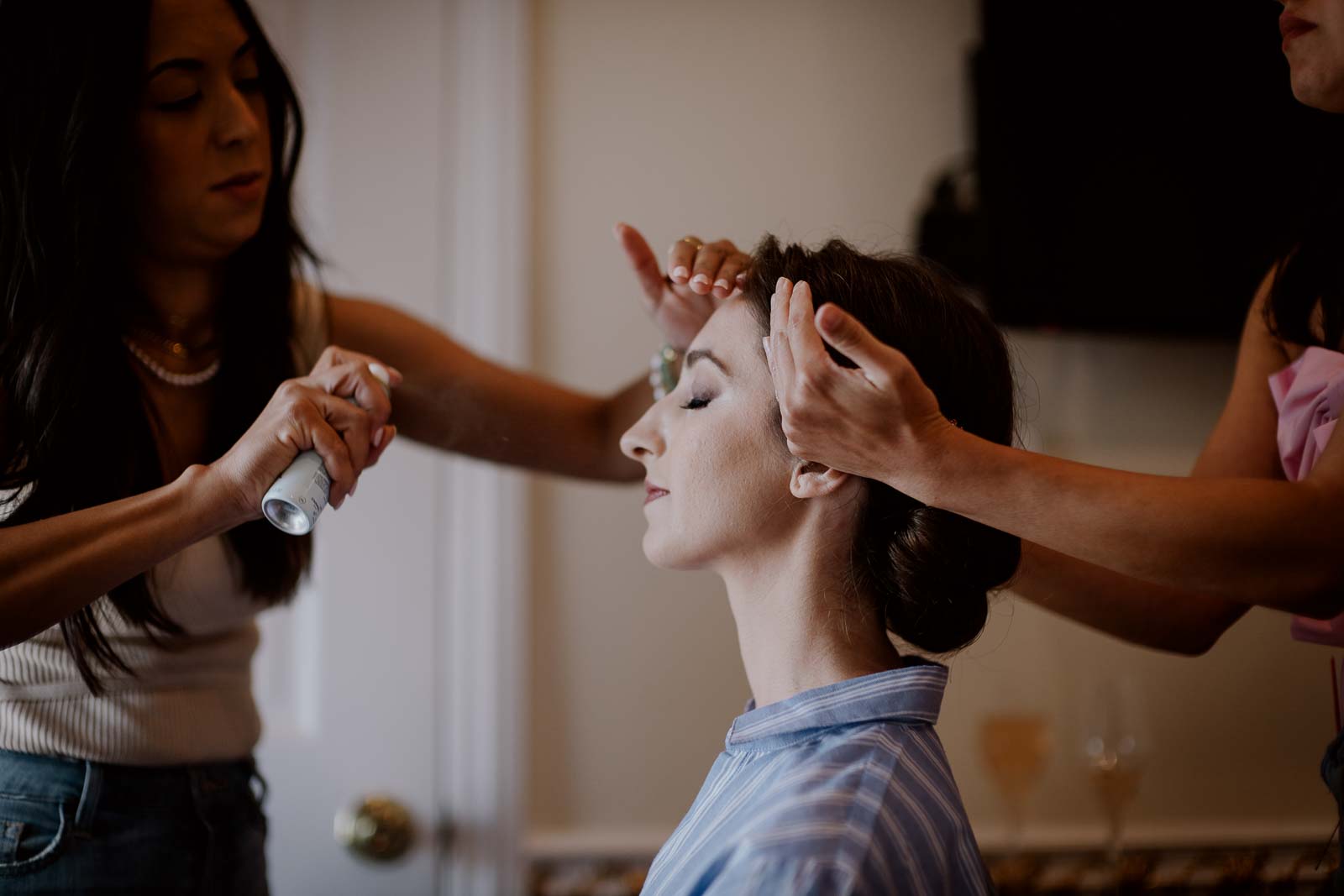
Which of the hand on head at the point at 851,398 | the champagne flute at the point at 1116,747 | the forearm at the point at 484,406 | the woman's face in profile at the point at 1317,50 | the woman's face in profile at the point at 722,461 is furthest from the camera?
the champagne flute at the point at 1116,747

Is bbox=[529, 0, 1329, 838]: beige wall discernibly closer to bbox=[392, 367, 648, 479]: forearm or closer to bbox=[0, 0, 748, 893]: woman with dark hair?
bbox=[392, 367, 648, 479]: forearm

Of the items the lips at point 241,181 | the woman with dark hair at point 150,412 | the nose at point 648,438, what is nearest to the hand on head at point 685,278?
the woman with dark hair at point 150,412

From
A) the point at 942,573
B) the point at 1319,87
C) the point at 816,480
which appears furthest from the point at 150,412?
the point at 1319,87

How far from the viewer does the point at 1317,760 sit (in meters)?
1.45

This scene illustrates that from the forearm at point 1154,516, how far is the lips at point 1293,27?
36 centimetres

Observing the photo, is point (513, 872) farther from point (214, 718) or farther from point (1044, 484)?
point (1044, 484)

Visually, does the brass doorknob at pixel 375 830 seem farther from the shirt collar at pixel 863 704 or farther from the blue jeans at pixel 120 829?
the shirt collar at pixel 863 704

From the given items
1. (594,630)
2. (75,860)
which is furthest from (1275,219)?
(75,860)

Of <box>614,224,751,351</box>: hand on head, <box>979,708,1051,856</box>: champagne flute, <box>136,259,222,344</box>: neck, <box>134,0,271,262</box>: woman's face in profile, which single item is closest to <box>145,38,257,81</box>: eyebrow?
<box>134,0,271,262</box>: woman's face in profile

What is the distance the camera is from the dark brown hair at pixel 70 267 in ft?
2.78

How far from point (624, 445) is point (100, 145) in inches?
20.1

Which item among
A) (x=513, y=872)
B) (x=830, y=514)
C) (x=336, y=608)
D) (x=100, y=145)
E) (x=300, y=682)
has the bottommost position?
(x=513, y=872)

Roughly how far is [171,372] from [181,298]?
0.07 meters

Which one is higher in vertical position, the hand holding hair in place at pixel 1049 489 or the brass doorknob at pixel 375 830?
the hand holding hair in place at pixel 1049 489
